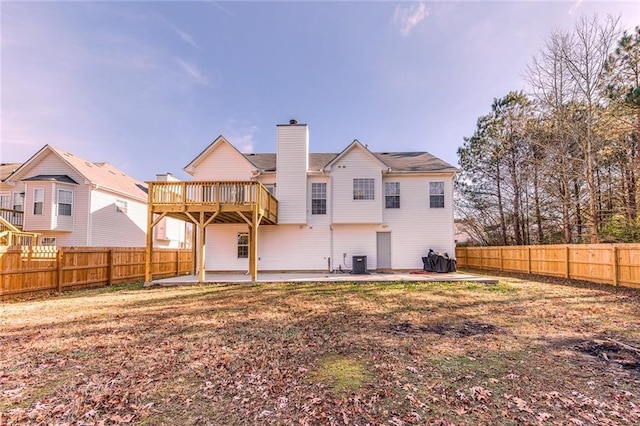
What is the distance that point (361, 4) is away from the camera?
12.8 meters

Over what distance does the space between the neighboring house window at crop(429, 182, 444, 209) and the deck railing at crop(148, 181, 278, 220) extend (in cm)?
884

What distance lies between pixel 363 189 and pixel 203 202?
7642 millimetres

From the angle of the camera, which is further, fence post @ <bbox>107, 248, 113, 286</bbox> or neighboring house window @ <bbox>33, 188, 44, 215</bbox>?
neighboring house window @ <bbox>33, 188, 44, 215</bbox>

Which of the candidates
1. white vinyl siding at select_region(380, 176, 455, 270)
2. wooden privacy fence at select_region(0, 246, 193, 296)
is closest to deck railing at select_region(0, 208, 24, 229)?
wooden privacy fence at select_region(0, 246, 193, 296)

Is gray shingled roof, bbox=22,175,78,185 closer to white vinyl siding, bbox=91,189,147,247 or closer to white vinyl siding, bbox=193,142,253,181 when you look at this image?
white vinyl siding, bbox=91,189,147,247

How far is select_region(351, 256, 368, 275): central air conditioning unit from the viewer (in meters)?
14.3

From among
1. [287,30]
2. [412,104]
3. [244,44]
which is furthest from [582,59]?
[244,44]

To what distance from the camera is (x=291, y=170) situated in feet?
49.1

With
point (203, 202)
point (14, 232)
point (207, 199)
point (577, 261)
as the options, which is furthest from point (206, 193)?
point (577, 261)

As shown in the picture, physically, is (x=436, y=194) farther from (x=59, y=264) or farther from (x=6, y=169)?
(x=6, y=169)

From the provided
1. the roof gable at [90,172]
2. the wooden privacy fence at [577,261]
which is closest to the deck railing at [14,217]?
the roof gable at [90,172]

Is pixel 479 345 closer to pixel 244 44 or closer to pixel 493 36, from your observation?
pixel 493 36

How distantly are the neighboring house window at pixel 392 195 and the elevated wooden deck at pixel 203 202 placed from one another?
21.9 feet

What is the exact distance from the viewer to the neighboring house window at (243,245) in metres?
15.2
